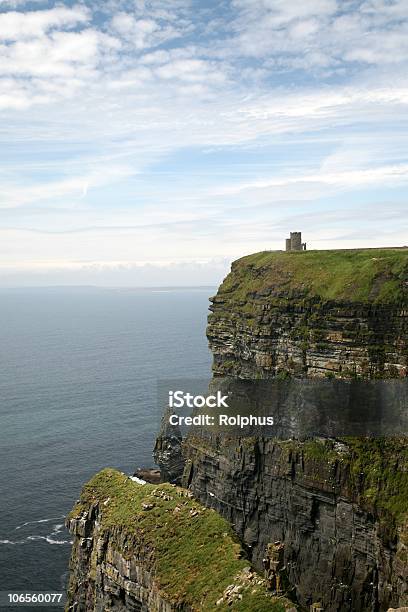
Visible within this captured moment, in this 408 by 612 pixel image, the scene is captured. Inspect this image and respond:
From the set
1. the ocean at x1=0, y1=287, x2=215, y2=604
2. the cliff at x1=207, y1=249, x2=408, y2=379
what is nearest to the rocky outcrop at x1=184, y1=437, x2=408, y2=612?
the cliff at x1=207, y1=249, x2=408, y2=379

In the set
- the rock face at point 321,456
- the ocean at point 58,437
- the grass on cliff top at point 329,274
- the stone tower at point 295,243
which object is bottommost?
the ocean at point 58,437

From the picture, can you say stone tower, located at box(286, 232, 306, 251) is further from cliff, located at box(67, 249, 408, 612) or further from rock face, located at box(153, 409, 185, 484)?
rock face, located at box(153, 409, 185, 484)

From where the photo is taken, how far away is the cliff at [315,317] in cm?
5559

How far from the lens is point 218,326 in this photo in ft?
240

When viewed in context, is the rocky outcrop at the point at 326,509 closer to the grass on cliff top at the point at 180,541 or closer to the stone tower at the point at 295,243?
the grass on cliff top at the point at 180,541

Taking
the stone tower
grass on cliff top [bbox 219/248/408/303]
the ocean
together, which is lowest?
the ocean

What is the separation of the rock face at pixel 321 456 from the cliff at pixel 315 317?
120mm

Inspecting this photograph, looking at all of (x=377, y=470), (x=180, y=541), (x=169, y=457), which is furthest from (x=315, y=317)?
(x=169, y=457)

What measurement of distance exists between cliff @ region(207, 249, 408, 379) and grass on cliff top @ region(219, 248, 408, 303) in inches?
4.1

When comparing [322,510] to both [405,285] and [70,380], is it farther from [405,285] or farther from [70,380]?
[70,380]

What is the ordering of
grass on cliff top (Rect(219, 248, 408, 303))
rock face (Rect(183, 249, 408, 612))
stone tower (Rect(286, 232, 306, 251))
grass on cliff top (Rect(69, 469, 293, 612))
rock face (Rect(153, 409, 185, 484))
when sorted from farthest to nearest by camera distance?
rock face (Rect(153, 409, 185, 484)), stone tower (Rect(286, 232, 306, 251)), grass on cliff top (Rect(219, 248, 408, 303)), rock face (Rect(183, 249, 408, 612)), grass on cliff top (Rect(69, 469, 293, 612))

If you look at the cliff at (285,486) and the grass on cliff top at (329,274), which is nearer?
the cliff at (285,486)

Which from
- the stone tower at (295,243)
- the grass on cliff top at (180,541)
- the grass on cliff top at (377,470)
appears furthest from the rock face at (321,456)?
the grass on cliff top at (180,541)

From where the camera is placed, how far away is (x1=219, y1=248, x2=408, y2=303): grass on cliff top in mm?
57688
